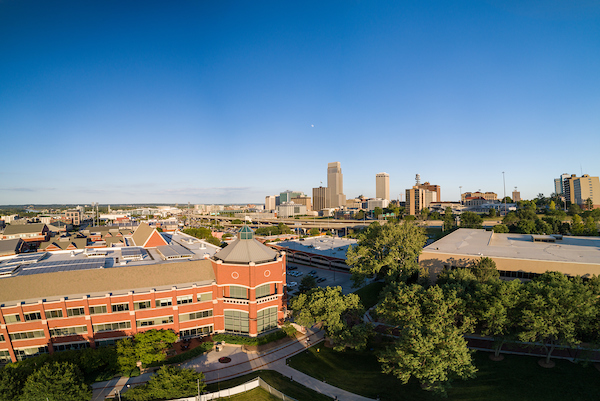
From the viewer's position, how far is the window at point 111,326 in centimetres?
4394

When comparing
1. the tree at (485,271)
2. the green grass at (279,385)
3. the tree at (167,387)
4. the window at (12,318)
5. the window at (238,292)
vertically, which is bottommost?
the green grass at (279,385)

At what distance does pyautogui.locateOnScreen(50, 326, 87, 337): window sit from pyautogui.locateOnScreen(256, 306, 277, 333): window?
2500 cm

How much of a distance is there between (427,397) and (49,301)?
50.8 m

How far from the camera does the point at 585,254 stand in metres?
60.0

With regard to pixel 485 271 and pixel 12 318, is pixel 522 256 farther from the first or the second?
pixel 12 318

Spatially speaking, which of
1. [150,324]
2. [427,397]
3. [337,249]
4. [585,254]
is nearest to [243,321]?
[150,324]

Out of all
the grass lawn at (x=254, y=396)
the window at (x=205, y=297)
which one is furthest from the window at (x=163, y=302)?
the grass lawn at (x=254, y=396)

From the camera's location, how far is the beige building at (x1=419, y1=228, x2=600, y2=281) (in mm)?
52722

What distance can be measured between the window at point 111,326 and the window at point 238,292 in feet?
50.4

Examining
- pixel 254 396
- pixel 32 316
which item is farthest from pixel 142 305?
pixel 254 396

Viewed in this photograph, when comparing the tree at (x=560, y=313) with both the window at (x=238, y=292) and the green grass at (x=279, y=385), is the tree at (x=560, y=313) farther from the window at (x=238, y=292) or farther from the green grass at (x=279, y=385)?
the window at (x=238, y=292)

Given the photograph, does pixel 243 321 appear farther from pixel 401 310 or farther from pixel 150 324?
pixel 401 310

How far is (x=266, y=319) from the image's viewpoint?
49719 mm

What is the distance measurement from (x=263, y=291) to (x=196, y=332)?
12.7 meters
